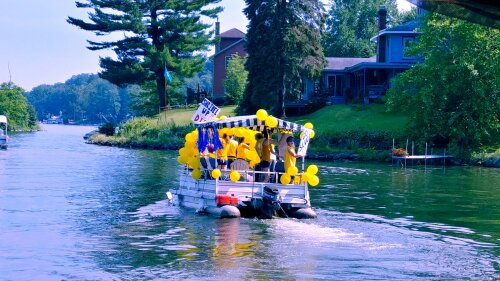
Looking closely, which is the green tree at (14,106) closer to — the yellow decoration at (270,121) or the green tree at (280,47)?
the green tree at (280,47)

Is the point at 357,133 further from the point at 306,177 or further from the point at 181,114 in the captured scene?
the point at 306,177

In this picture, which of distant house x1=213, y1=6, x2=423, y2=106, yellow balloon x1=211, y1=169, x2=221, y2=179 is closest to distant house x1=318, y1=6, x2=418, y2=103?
distant house x1=213, y1=6, x2=423, y2=106

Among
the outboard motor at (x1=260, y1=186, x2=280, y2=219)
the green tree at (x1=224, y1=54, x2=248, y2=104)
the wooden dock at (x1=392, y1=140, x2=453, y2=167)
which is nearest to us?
the outboard motor at (x1=260, y1=186, x2=280, y2=219)

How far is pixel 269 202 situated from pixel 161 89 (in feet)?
236

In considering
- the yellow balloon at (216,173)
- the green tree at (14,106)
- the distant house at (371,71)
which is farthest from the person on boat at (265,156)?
the green tree at (14,106)

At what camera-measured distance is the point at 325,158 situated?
5975 cm

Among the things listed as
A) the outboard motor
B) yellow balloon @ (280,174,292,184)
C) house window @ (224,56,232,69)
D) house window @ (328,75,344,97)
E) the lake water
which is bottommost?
the lake water

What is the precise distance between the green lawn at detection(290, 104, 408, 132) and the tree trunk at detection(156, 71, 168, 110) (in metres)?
23.2

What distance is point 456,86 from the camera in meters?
56.2

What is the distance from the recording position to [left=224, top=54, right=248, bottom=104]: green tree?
93.8 metres

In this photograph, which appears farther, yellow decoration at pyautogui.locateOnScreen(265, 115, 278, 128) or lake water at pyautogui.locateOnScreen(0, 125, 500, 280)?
yellow decoration at pyautogui.locateOnScreen(265, 115, 278, 128)

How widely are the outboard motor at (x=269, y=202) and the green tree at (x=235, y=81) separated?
2722 inches

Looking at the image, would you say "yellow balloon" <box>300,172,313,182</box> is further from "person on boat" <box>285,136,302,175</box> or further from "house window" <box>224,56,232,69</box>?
"house window" <box>224,56,232,69</box>

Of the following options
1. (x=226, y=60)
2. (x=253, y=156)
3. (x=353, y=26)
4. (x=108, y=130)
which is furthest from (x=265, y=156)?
(x=353, y=26)
